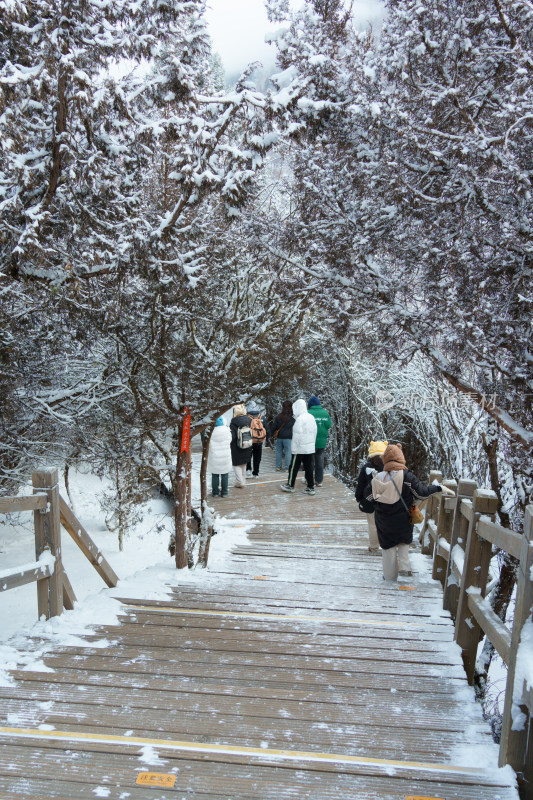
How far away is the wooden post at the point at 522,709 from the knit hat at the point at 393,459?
355cm

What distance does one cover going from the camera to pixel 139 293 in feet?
20.8

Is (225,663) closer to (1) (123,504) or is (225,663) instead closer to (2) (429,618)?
(2) (429,618)

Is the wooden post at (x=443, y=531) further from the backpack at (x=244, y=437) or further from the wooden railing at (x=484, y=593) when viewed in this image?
the backpack at (x=244, y=437)

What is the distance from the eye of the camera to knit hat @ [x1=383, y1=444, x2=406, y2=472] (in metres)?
6.02

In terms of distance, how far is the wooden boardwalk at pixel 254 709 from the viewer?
245 cm

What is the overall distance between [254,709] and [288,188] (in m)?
6.12

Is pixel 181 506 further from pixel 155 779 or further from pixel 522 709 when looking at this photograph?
pixel 522 709

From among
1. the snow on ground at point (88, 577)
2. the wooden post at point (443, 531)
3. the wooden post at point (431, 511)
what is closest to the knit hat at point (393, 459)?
the wooden post at point (443, 531)

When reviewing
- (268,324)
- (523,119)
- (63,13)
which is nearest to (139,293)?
(268,324)

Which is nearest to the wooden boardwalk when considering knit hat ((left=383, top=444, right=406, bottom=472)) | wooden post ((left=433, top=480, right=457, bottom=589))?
wooden post ((left=433, top=480, right=457, bottom=589))

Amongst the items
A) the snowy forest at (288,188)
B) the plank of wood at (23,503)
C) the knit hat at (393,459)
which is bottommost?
the plank of wood at (23,503)

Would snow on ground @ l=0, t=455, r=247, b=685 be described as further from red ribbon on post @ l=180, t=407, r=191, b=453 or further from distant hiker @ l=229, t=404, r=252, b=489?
distant hiker @ l=229, t=404, r=252, b=489

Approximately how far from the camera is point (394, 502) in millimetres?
5898

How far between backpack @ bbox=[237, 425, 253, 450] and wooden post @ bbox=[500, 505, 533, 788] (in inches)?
367
